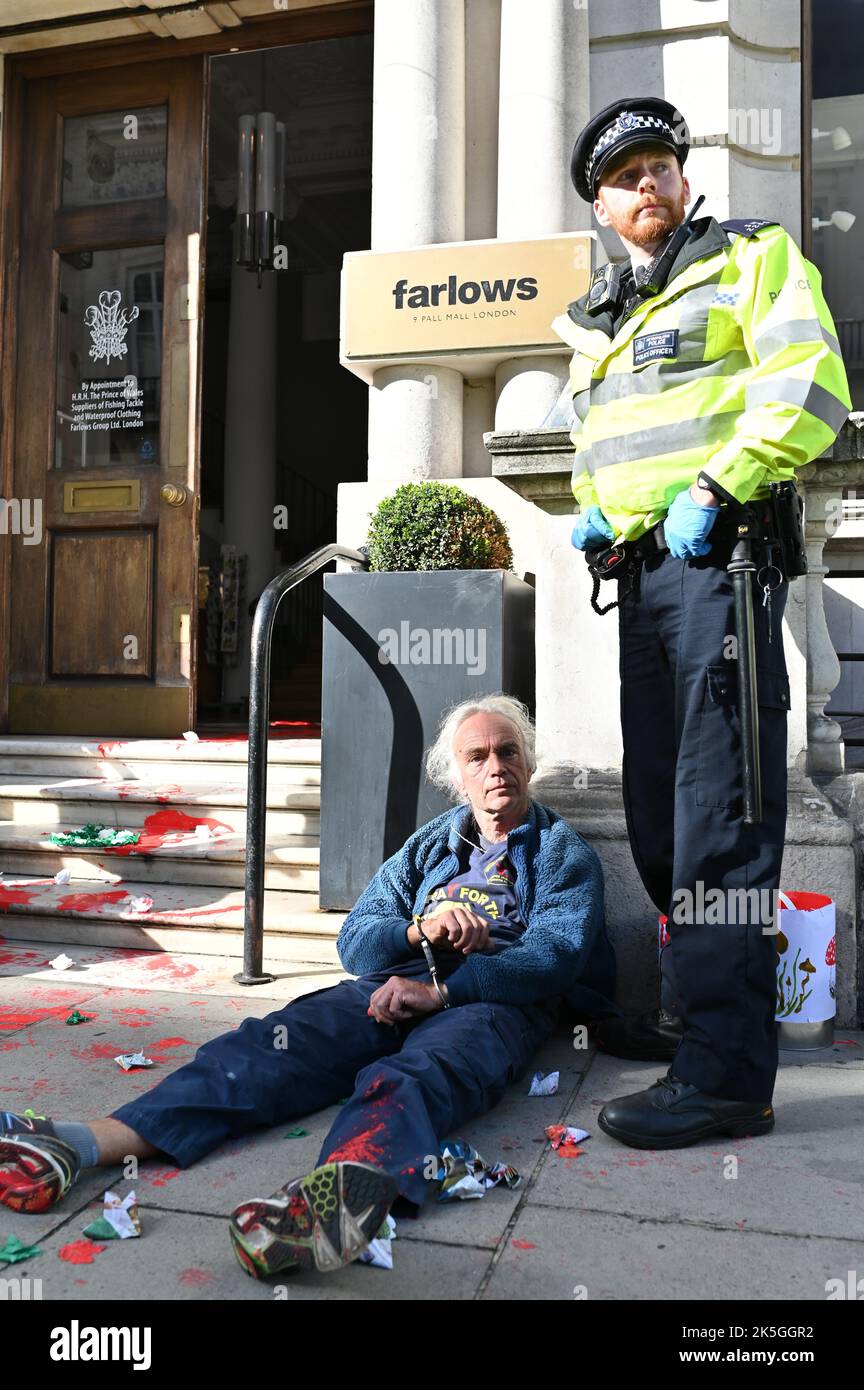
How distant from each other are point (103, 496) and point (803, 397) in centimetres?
468

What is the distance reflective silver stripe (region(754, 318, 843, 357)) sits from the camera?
2.26 m

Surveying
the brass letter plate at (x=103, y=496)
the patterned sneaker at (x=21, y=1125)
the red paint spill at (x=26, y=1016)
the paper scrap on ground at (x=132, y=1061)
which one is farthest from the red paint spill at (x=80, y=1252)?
the brass letter plate at (x=103, y=496)

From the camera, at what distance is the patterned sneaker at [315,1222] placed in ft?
5.76

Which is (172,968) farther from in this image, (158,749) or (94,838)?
(158,749)

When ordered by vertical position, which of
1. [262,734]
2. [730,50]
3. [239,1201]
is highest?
[730,50]

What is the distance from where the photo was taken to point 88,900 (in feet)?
13.6

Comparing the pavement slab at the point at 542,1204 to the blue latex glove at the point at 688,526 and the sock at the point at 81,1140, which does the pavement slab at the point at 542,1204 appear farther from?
the blue latex glove at the point at 688,526

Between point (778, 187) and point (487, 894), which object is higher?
point (778, 187)

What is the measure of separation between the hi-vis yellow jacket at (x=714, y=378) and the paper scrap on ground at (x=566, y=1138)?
131cm

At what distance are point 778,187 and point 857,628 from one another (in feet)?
8.33

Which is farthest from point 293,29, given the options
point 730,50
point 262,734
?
point 262,734

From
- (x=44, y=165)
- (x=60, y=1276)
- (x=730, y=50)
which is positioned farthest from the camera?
(x=44, y=165)

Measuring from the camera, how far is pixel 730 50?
15.9 ft

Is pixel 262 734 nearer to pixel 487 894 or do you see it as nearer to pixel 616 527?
pixel 487 894
